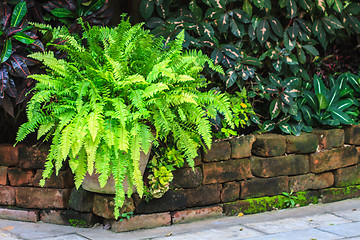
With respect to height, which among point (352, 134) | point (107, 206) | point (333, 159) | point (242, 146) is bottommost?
point (107, 206)

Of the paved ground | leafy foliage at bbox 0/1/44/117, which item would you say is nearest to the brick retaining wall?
the paved ground

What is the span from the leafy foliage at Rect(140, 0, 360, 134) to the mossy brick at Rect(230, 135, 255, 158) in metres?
0.37

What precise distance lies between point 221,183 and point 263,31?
59.5 inches

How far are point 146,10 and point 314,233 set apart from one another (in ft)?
7.73

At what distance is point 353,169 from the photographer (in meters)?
5.04

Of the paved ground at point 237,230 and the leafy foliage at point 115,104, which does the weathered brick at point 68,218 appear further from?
the leafy foliage at point 115,104

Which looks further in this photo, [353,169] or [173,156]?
[353,169]

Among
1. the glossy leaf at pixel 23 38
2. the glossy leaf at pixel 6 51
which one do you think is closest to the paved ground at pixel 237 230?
the glossy leaf at pixel 6 51

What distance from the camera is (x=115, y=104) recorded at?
3414 millimetres

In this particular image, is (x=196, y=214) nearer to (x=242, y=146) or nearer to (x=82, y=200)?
(x=242, y=146)

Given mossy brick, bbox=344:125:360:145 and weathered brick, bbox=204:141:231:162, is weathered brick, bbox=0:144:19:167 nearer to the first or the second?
weathered brick, bbox=204:141:231:162

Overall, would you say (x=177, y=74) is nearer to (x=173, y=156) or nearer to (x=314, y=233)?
(x=173, y=156)

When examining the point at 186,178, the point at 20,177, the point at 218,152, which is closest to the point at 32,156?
the point at 20,177

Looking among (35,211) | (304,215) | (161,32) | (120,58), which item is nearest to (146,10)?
(161,32)
